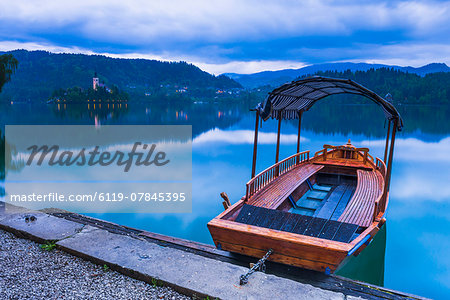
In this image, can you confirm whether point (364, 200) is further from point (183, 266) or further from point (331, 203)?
point (183, 266)

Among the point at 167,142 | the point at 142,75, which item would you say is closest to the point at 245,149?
the point at 167,142

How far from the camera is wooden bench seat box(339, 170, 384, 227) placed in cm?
629

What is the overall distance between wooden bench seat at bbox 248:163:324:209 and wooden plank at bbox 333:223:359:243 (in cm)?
179

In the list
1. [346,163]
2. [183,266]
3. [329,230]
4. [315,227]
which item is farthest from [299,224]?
[346,163]

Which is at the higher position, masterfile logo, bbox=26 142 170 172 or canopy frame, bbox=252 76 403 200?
canopy frame, bbox=252 76 403 200

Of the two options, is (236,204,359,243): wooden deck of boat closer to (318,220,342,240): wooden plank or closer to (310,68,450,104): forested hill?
(318,220,342,240): wooden plank

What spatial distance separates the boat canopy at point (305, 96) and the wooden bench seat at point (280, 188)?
1.69 metres

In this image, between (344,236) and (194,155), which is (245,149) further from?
(344,236)

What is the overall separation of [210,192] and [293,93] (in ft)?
21.4

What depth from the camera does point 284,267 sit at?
16.1 ft

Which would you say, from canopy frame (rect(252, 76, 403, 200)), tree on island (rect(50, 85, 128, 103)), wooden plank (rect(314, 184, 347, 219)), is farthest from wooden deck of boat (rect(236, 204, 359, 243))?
tree on island (rect(50, 85, 128, 103))

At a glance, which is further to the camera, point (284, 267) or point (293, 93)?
point (293, 93)

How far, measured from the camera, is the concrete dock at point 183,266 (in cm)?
355

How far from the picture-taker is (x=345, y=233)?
4875 millimetres
